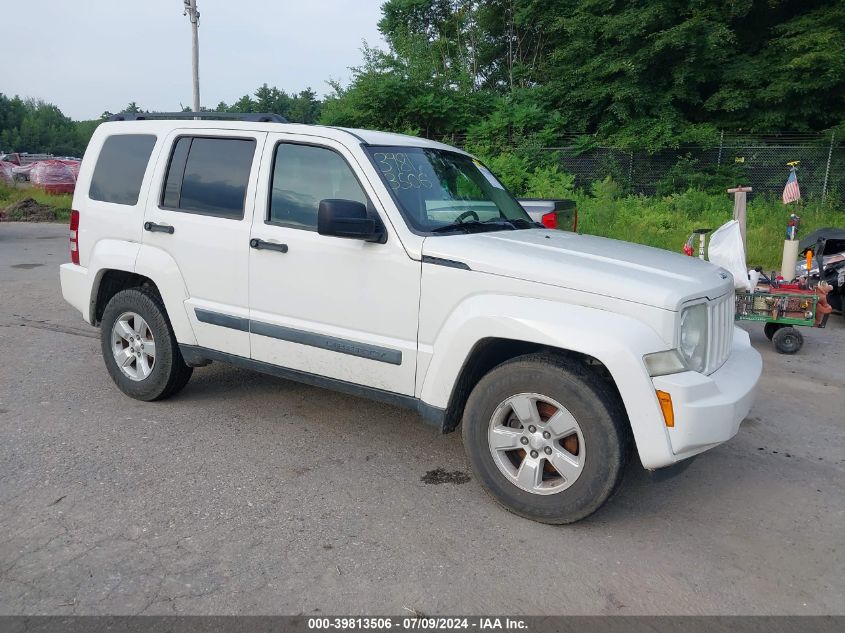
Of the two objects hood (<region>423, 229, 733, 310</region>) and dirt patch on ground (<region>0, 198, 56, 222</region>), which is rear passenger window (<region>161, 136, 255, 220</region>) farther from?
dirt patch on ground (<region>0, 198, 56, 222</region>)

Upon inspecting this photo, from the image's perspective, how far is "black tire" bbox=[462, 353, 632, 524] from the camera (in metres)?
3.40

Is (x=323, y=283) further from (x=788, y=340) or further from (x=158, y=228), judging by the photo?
(x=788, y=340)

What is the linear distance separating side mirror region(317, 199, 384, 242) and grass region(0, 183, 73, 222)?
68.5ft

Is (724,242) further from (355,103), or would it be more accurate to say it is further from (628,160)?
(355,103)

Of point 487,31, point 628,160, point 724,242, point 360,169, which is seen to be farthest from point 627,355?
point 487,31

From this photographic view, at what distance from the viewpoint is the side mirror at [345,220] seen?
152 inches

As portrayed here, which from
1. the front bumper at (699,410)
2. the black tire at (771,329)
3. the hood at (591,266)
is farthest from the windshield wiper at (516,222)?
the black tire at (771,329)

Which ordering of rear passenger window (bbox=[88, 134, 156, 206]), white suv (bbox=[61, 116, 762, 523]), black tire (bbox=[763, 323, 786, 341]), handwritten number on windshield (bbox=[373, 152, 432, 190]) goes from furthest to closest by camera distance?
1. black tire (bbox=[763, 323, 786, 341])
2. rear passenger window (bbox=[88, 134, 156, 206])
3. handwritten number on windshield (bbox=[373, 152, 432, 190])
4. white suv (bbox=[61, 116, 762, 523])

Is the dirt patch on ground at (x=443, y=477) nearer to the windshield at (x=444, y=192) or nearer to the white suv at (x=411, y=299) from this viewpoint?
the white suv at (x=411, y=299)

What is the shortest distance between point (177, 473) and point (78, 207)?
2.49 metres

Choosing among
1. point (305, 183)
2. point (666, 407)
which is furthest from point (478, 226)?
point (666, 407)

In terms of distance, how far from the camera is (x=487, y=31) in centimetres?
2767

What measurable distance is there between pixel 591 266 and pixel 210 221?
250 cm

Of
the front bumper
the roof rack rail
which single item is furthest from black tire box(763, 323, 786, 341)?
the roof rack rail
